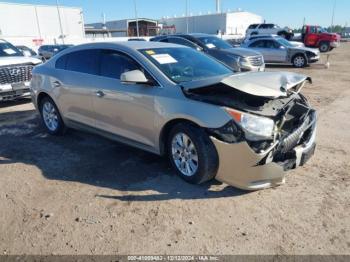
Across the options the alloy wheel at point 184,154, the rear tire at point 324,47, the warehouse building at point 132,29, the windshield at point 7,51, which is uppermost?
the warehouse building at point 132,29

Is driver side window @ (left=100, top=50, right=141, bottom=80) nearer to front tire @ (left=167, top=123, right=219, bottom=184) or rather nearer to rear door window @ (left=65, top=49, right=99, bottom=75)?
rear door window @ (left=65, top=49, right=99, bottom=75)

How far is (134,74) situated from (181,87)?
61 cm

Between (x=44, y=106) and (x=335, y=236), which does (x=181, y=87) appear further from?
(x=44, y=106)

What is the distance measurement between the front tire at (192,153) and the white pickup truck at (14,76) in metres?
6.31

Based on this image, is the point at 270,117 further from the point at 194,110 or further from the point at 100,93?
the point at 100,93

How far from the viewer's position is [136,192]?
385 cm

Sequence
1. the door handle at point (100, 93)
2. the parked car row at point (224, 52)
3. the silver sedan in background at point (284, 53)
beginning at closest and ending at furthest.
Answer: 1. the door handle at point (100, 93)
2. the parked car row at point (224, 52)
3. the silver sedan in background at point (284, 53)

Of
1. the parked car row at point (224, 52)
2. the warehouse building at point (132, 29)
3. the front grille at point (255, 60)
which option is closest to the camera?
the parked car row at point (224, 52)

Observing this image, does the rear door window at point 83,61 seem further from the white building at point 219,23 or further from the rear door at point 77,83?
the white building at point 219,23

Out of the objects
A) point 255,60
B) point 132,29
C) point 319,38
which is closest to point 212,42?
point 255,60

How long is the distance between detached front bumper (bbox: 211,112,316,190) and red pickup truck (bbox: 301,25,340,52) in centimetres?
2843

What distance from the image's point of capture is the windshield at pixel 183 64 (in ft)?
13.8

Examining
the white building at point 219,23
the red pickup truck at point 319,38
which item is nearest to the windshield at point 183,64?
the red pickup truck at point 319,38

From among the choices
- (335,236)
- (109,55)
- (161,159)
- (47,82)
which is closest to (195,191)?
(161,159)
